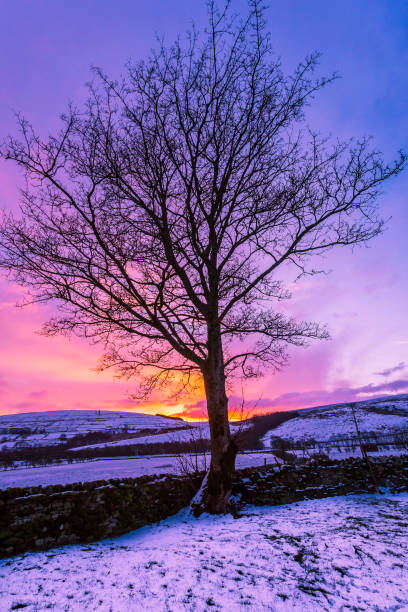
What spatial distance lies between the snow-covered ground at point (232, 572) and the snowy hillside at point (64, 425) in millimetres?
80925

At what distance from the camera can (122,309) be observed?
8711 millimetres

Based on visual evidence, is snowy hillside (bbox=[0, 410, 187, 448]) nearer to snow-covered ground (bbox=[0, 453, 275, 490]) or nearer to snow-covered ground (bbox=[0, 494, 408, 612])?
snow-covered ground (bbox=[0, 453, 275, 490])

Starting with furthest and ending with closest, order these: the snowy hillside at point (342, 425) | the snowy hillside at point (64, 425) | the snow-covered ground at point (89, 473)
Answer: the snowy hillside at point (64, 425) → the snowy hillside at point (342, 425) → the snow-covered ground at point (89, 473)

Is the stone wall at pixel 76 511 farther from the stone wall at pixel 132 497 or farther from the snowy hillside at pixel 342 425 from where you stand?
the snowy hillside at pixel 342 425

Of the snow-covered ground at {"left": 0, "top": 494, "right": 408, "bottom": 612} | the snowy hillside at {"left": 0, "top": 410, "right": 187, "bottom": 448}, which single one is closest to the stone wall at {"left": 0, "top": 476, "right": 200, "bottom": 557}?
the snow-covered ground at {"left": 0, "top": 494, "right": 408, "bottom": 612}

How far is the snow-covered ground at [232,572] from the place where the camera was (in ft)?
11.3

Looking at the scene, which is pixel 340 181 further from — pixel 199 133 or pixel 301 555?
pixel 301 555

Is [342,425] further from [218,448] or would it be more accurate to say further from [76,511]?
[76,511]

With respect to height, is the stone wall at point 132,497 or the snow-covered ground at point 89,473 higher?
the stone wall at point 132,497

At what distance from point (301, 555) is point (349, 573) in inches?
33.7

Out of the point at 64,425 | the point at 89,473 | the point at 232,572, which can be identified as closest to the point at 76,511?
the point at 232,572

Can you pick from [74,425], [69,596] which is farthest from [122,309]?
[74,425]

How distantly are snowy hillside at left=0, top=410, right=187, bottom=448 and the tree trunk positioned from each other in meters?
78.9

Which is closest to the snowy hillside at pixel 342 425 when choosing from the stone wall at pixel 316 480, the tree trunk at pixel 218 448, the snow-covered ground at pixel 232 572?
the stone wall at pixel 316 480
